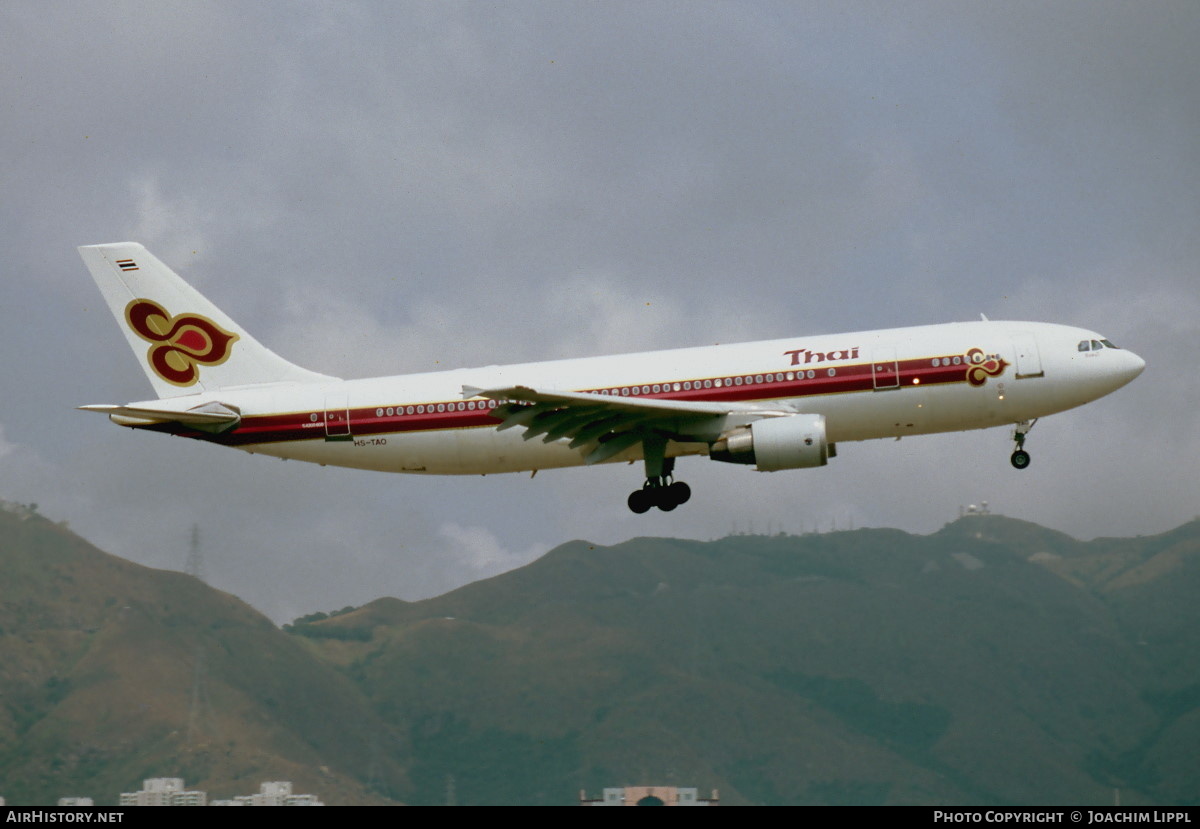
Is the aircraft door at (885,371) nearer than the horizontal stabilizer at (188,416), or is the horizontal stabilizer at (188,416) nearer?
the aircraft door at (885,371)

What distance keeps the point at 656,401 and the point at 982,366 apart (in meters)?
9.41

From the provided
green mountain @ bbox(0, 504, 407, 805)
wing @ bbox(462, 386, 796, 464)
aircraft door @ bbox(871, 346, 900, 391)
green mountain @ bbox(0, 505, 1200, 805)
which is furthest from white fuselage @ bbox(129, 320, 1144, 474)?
green mountain @ bbox(0, 504, 407, 805)

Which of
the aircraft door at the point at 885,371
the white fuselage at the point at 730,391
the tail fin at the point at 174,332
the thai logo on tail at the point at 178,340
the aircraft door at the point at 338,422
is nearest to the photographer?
the aircraft door at the point at 885,371

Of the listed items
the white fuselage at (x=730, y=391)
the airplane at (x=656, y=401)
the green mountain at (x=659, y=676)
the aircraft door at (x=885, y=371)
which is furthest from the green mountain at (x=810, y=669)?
the aircraft door at (x=885, y=371)

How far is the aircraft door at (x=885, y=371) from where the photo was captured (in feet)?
138

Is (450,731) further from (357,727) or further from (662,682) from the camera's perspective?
(662,682)

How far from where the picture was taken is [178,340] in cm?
4756

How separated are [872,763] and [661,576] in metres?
32.8

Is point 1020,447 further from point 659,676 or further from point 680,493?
point 659,676

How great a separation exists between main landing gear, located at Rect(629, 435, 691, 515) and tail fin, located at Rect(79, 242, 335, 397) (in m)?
10.9

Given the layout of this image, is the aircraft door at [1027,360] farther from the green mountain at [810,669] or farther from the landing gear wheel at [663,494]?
the green mountain at [810,669]

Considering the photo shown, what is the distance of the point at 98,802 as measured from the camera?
102 metres

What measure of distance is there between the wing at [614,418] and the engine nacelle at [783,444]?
2.90ft
